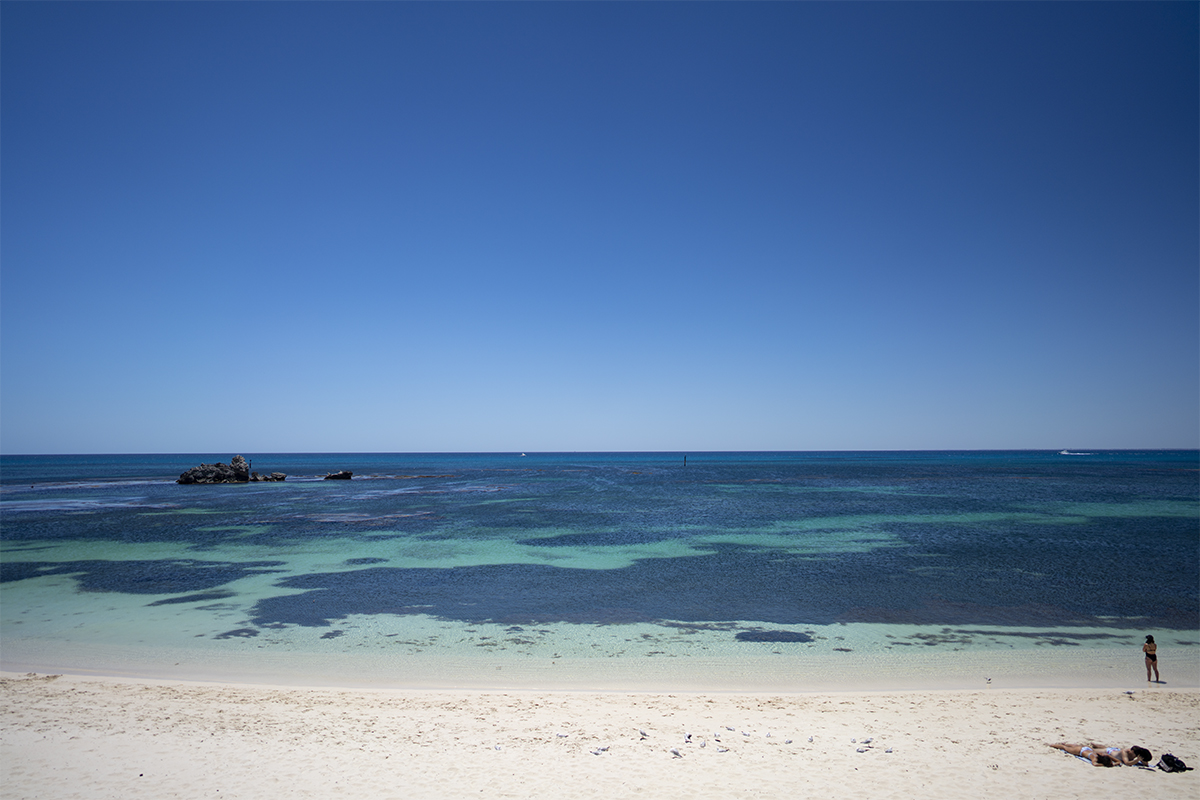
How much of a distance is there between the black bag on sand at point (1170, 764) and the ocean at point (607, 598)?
379 cm

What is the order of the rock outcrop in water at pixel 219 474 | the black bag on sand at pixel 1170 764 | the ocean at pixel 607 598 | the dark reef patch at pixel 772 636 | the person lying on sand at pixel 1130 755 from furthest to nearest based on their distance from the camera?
the rock outcrop in water at pixel 219 474, the dark reef patch at pixel 772 636, the ocean at pixel 607 598, the person lying on sand at pixel 1130 755, the black bag on sand at pixel 1170 764

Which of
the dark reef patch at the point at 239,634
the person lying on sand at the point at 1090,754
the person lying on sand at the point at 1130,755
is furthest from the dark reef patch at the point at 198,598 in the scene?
the person lying on sand at the point at 1130,755

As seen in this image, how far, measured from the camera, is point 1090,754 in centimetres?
747

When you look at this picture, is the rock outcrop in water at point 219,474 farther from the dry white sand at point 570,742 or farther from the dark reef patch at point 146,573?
the dry white sand at point 570,742

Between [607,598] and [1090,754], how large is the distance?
11941mm

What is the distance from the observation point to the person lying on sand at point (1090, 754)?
7.31 meters

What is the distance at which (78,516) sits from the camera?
39.2 m

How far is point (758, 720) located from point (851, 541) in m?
21.0

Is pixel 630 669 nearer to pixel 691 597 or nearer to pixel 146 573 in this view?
pixel 691 597

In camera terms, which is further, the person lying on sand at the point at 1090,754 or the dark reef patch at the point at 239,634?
the dark reef patch at the point at 239,634

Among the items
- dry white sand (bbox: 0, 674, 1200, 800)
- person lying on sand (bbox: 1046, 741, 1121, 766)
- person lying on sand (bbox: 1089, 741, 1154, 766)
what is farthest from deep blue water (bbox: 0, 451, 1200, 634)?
person lying on sand (bbox: 1089, 741, 1154, 766)

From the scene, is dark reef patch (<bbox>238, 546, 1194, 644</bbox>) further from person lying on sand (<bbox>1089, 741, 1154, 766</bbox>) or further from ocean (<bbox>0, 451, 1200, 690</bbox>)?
person lying on sand (<bbox>1089, 741, 1154, 766</bbox>)

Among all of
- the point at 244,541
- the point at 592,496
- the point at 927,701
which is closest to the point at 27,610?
the point at 244,541

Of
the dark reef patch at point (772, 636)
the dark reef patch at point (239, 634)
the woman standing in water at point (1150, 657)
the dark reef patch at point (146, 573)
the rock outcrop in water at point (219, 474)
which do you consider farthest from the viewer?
the rock outcrop in water at point (219, 474)
